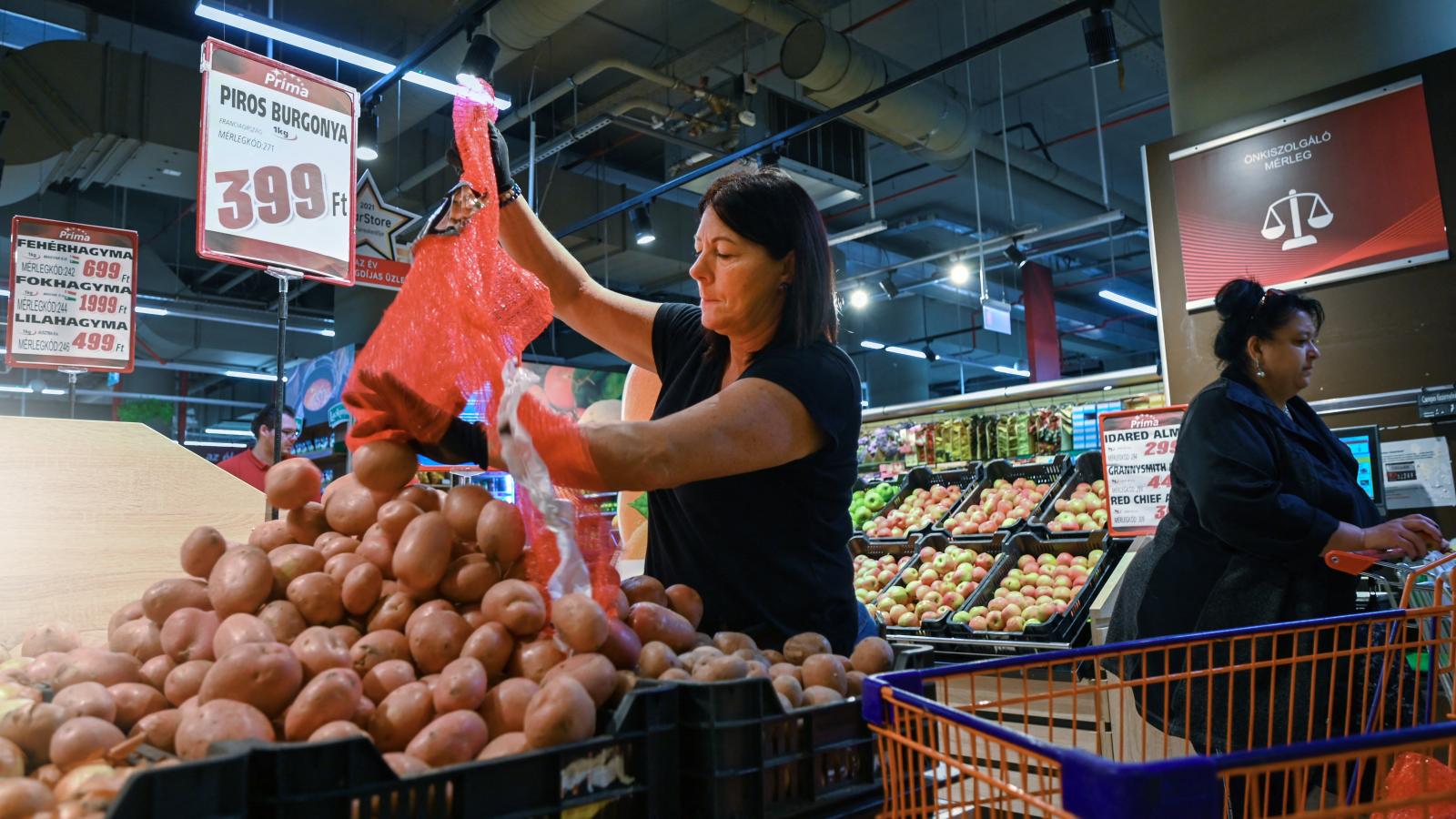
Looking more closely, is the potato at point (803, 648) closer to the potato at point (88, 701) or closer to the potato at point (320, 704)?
the potato at point (320, 704)

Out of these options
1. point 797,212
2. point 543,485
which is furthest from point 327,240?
point 543,485

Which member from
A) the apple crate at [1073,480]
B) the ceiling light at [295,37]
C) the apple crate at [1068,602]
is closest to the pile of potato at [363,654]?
the apple crate at [1068,602]

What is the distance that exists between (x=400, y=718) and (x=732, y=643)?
1.41ft

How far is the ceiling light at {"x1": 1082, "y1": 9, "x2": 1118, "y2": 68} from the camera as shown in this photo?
522 cm

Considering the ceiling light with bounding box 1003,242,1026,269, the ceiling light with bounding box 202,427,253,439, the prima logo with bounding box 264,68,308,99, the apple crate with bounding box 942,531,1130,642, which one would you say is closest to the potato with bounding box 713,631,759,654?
the apple crate with bounding box 942,531,1130,642

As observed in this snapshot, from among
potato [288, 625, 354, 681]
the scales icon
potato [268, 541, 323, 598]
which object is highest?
the scales icon

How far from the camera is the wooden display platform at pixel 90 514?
1930 mm

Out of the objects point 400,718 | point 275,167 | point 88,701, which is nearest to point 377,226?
point 275,167

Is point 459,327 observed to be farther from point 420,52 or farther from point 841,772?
point 420,52

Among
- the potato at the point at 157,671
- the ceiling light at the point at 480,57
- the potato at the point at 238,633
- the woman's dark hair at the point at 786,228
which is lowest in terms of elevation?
the potato at the point at 157,671

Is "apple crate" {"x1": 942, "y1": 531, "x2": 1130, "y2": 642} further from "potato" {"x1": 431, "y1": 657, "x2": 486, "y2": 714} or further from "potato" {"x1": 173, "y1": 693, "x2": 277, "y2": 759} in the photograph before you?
"potato" {"x1": 173, "y1": 693, "x2": 277, "y2": 759}

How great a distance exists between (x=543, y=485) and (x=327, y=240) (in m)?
3.10

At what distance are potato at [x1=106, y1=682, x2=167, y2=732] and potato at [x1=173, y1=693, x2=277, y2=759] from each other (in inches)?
5.1

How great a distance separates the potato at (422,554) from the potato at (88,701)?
1.00 feet
